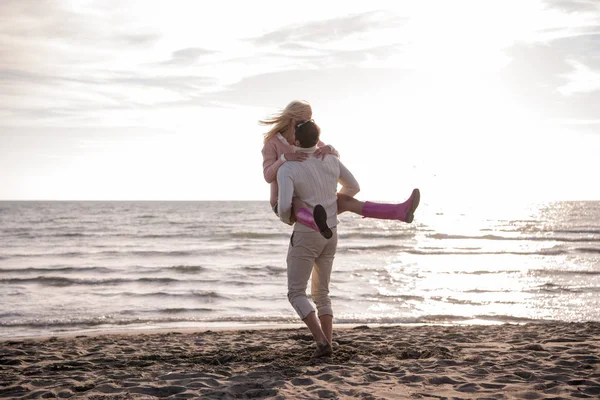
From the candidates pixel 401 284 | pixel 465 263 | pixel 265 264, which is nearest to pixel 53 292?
pixel 265 264

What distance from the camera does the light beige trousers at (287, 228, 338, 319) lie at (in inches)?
180

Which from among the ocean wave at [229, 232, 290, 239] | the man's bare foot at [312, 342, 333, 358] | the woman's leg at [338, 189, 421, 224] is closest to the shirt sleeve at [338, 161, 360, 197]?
the woman's leg at [338, 189, 421, 224]

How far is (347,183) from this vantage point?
4805 millimetres

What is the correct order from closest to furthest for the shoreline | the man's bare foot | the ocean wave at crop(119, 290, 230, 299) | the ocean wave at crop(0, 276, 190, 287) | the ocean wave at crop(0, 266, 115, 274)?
1. the man's bare foot
2. the shoreline
3. the ocean wave at crop(119, 290, 230, 299)
4. the ocean wave at crop(0, 276, 190, 287)
5. the ocean wave at crop(0, 266, 115, 274)

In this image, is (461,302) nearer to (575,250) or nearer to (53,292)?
(53,292)

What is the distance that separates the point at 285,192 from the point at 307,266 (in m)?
0.68

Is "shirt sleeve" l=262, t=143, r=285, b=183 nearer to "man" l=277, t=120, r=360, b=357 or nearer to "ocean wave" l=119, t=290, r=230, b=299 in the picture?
"man" l=277, t=120, r=360, b=357

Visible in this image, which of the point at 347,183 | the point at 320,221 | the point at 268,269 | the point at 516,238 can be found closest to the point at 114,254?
the point at 268,269

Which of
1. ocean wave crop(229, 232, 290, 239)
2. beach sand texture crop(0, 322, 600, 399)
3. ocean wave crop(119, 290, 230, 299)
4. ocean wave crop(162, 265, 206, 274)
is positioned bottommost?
ocean wave crop(119, 290, 230, 299)

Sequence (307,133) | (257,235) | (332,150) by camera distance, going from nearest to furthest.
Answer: (307,133), (332,150), (257,235)

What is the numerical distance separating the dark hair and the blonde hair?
0.09 metres

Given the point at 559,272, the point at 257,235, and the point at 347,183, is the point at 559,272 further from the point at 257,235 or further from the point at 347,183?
the point at 257,235

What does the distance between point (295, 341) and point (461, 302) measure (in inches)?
208

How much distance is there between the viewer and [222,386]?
409 cm
